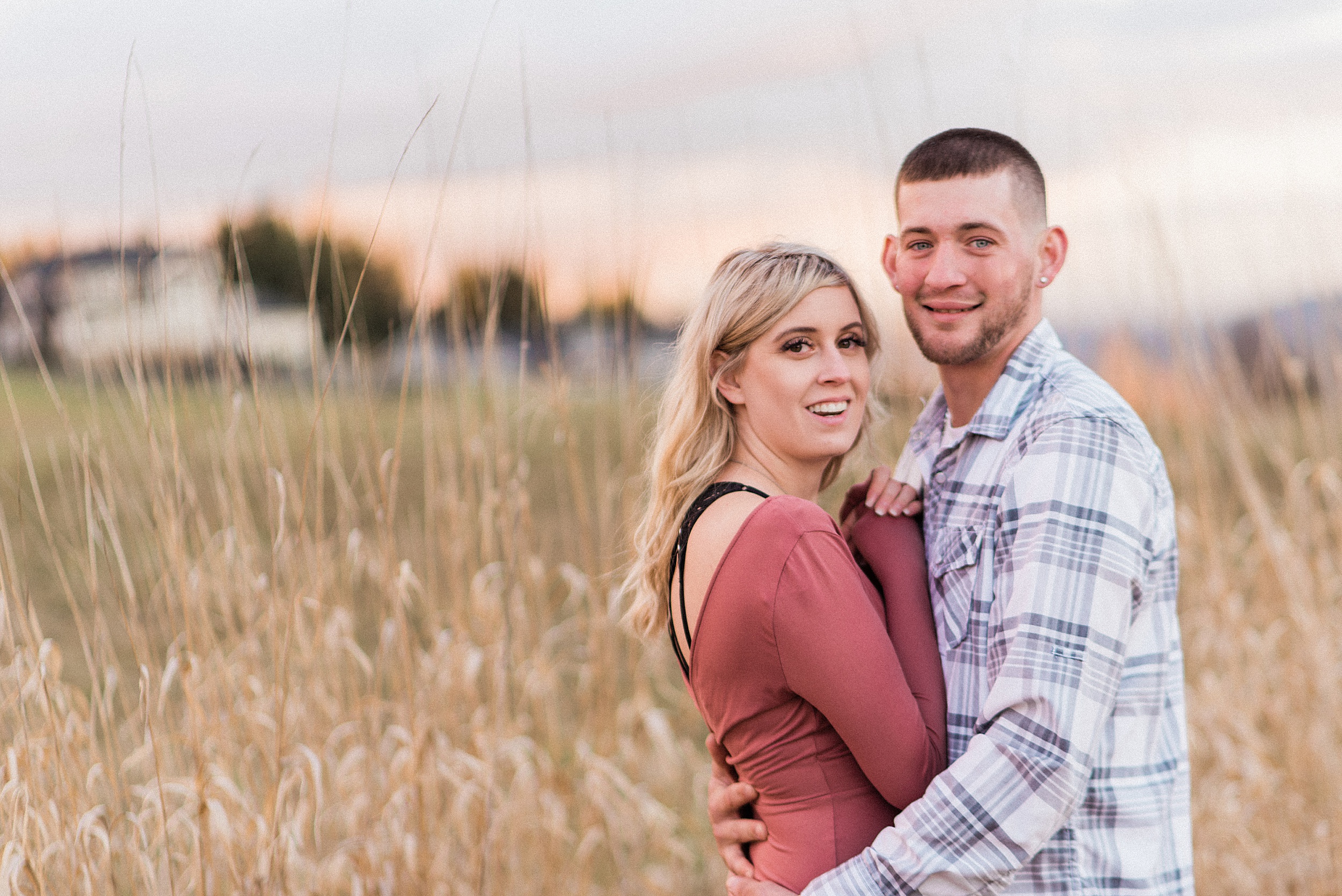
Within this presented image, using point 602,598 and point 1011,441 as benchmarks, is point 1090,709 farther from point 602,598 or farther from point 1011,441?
point 602,598

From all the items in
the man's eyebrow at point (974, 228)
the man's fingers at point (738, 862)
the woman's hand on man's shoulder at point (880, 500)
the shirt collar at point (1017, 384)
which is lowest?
the man's fingers at point (738, 862)

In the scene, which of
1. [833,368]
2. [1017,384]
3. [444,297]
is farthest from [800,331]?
[444,297]

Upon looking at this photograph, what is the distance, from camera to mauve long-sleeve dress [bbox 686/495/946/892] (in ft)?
4.62

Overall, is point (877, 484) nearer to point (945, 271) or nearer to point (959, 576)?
point (959, 576)

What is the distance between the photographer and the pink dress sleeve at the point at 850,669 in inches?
55.0

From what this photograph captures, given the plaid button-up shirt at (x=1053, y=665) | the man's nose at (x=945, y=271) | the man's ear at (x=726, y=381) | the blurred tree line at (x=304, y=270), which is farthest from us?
the blurred tree line at (x=304, y=270)

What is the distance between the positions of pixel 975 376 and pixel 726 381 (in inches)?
16.3

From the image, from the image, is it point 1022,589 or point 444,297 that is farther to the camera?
point 444,297

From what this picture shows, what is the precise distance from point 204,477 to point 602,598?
1167 millimetres

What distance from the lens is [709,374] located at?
1.69m

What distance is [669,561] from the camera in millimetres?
1709

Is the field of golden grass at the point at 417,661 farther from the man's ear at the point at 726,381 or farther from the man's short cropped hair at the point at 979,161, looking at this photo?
the man's short cropped hair at the point at 979,161

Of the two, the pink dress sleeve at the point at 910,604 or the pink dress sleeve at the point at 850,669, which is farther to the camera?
the pink dress sleeve at the point at 910,604

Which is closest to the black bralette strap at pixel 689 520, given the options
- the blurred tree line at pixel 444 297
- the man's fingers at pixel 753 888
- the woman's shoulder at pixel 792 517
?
the woman's shoulder at pixel 792 517
